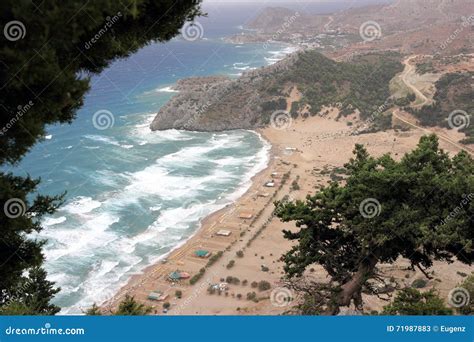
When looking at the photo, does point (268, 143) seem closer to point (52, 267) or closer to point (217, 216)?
point (217, 216)

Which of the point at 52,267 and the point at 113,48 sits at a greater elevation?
the point at 113,48

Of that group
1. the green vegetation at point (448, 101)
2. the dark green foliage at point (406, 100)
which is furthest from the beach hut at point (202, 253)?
the dark green foliage at point (406, 100)

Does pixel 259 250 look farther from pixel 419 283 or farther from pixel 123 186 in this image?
pixel 123 186

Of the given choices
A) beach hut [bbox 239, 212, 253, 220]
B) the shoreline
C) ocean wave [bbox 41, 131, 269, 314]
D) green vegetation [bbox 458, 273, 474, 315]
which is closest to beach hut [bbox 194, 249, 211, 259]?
the shoreline

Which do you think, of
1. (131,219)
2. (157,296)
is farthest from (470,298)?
(131,219)

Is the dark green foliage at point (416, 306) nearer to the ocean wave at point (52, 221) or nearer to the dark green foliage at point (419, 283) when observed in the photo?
the dark green foliage at point (419, 283)

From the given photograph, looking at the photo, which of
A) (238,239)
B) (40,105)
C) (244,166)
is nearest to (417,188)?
(40,105)
